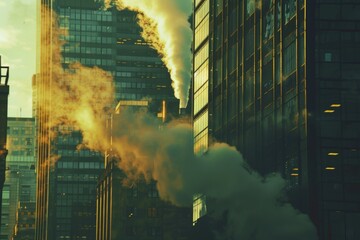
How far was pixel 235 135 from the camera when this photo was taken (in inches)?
3342

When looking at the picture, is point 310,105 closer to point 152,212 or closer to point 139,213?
point 139,213

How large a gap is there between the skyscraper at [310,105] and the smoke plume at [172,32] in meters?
10.2

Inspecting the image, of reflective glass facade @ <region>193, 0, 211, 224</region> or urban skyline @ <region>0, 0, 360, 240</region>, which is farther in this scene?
reflective glass facade @ <region>193, 0, 211, 224</region>

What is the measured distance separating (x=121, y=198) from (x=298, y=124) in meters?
118

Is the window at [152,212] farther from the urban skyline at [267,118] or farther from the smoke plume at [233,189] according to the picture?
the smoke plume at [233,189]

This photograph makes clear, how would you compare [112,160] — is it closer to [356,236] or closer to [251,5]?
[251,5]

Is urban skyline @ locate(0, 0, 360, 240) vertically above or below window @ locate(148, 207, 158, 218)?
above

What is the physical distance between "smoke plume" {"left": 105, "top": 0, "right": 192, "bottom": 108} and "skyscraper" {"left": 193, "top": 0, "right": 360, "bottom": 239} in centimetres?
1021

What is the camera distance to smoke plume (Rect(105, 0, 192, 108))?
8819 cm

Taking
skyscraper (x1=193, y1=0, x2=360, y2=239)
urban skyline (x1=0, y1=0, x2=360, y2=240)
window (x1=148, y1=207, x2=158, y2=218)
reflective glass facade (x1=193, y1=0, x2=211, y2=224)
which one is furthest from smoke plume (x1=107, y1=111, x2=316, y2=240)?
window (x1=148, y1=207, x2=158, y2=218)

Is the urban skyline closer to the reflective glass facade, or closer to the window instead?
the reflective glass facade

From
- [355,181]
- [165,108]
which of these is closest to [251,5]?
[355,181]

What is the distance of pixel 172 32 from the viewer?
297ft

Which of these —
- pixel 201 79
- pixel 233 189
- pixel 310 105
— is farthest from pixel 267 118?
pixel 201 79
